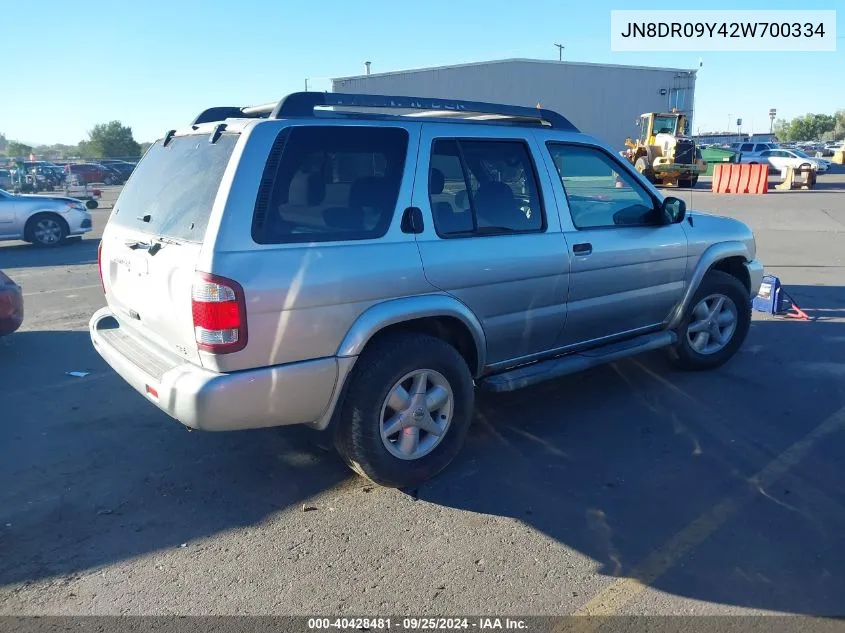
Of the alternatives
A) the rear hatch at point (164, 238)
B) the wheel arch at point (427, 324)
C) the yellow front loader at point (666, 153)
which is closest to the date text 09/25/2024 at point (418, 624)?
the wheel arch at point (427, 324)

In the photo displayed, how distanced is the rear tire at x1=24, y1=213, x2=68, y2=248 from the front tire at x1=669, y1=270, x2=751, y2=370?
12741 mm

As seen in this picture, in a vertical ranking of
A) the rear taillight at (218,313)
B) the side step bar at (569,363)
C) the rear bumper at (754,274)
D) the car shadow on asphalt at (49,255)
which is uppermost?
the rear taillight at (218,313)

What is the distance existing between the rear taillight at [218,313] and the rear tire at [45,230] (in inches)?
498

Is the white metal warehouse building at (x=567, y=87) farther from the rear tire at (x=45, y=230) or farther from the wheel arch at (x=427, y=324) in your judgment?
the wheel arch at (x=427, y=324)

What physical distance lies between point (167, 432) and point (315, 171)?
2152 millimetres

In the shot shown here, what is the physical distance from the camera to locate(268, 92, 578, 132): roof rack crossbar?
11.6 ft

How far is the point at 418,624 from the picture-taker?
9.17 ft

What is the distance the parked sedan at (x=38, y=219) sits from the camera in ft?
44.5

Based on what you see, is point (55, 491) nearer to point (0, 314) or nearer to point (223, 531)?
point (223, 531)

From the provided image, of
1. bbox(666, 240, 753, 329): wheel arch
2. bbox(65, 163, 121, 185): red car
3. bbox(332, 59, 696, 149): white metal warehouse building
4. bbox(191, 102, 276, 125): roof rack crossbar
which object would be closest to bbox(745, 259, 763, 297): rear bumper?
bbox(666, 240, 753, 329): wheel arch

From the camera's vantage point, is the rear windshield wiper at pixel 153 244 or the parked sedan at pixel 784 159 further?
the parked sedan at pixel 784 159

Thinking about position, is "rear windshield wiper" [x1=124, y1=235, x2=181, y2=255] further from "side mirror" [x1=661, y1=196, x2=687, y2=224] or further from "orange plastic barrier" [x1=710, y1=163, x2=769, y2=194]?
"orange plastic barrier" [x1=710, y1=163, x2=769, y2=194]

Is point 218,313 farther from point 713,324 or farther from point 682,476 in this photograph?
point 713,324

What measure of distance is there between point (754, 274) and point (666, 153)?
25.8 metres
